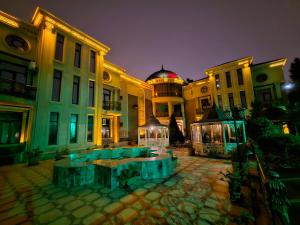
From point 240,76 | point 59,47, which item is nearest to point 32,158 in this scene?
point 59,47

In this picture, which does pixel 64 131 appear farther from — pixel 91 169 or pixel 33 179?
pixel 91 169

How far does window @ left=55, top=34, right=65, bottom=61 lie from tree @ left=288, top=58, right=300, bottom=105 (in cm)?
2717

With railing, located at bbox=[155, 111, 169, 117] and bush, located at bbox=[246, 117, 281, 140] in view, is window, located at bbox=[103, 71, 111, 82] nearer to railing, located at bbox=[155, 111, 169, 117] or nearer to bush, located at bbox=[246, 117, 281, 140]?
railing, located at bbox=[155, 111, 169, 117]

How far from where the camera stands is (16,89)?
10.3 m

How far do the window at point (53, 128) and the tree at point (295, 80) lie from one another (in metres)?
26.8

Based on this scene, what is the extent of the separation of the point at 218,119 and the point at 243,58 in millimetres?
13690

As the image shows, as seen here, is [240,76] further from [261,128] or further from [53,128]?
[53,128]

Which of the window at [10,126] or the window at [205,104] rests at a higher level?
the window at [205,104]

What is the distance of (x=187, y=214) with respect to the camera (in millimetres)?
3412

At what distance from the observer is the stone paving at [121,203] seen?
10.8ft

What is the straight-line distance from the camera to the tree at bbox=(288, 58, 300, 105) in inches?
677

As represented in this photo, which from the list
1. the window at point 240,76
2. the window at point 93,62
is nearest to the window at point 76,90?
the window at point 93,62

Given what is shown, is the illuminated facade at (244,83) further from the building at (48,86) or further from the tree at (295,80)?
the building at (48,86)

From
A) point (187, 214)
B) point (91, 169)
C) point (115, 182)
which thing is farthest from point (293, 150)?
point (91, 169)
